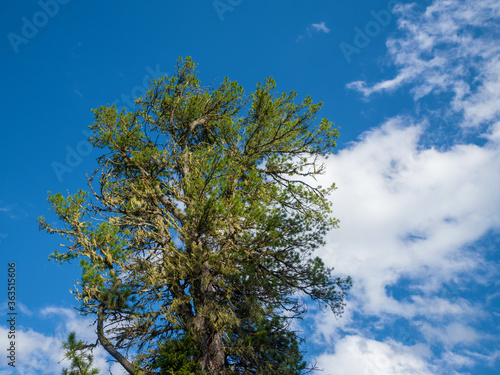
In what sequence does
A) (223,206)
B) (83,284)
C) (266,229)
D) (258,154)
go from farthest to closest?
(258,154)
(266,229)
(223,206)
(83,284)

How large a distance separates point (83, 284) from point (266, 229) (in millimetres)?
4176

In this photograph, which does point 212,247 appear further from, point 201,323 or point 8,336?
point 8,336

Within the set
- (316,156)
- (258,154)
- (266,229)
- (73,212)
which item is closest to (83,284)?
(73,212)

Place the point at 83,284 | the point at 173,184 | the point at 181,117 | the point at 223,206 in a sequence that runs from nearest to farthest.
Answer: the point at 83,284, the point at 223,206, the point at 173,184, the point at 181,117

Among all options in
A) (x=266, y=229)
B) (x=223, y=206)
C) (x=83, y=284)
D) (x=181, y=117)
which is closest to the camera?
(x=83, y=284)

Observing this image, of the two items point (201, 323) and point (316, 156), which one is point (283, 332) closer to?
point (201, 323)

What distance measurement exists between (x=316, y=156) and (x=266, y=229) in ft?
11.8

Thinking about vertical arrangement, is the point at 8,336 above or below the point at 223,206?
below

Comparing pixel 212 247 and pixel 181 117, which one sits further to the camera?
pixel 181 117

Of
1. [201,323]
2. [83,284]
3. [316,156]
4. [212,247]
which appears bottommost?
[201,323]

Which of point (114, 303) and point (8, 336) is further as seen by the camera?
point (8, 336)

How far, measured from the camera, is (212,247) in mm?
9422

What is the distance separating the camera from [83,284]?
25.8ft

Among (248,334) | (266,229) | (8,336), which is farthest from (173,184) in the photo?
(8,336)
